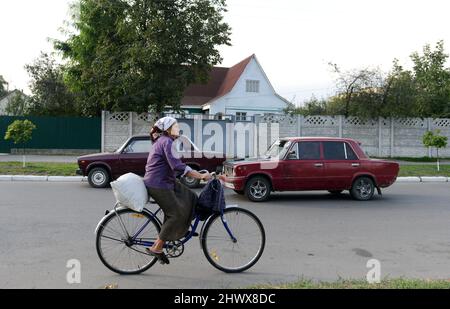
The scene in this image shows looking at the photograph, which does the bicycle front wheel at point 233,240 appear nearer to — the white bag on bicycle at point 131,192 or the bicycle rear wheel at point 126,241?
the bicycle rear wheel at point 126,241

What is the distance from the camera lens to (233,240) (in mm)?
5324

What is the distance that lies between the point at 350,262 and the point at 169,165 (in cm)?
268

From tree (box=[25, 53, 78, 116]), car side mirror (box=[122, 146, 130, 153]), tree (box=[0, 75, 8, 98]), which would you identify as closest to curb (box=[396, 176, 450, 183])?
car side mirror (box=[122, 146, 130, 153])

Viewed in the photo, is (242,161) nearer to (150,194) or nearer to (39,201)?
(39,201)

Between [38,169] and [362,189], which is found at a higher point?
[38,169]

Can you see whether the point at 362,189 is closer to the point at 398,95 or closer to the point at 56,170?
the point at 56,170

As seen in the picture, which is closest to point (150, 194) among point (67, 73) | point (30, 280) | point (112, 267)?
point (112, 267)

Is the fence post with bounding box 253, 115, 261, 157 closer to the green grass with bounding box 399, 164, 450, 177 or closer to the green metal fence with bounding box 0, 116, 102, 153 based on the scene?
the green grass with bounding box 399, 164, 450, 177

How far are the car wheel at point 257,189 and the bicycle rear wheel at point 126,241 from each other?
5.48 metres

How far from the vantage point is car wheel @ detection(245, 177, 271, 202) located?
10.6 metres

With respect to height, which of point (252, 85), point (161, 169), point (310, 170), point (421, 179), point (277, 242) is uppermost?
point (252, 85)

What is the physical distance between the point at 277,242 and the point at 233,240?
62.6 inches

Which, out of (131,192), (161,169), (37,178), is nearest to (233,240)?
(161,169)
